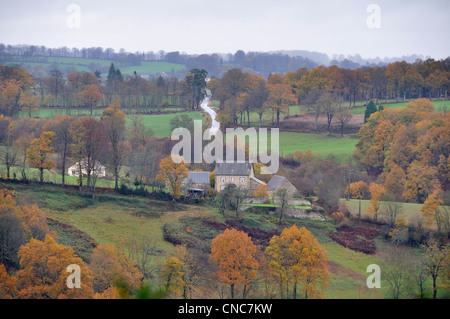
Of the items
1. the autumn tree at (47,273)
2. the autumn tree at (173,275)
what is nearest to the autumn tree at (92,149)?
the autumn tree at (47,273)

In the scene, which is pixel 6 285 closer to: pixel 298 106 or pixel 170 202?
pixel 170 202

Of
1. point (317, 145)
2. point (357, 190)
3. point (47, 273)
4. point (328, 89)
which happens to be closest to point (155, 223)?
point (47, 273)

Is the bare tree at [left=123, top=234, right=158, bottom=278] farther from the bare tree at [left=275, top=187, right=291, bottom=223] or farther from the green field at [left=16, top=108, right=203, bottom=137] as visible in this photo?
the green field at [left=16, top=108, right=203, bottom=137]

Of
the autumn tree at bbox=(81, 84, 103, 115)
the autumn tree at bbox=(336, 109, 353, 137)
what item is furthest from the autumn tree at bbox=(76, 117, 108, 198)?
the autumn tree at bbox=(336, 109, 353, 137)

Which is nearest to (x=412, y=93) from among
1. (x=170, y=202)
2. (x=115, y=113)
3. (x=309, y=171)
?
(x=309, y=171)
